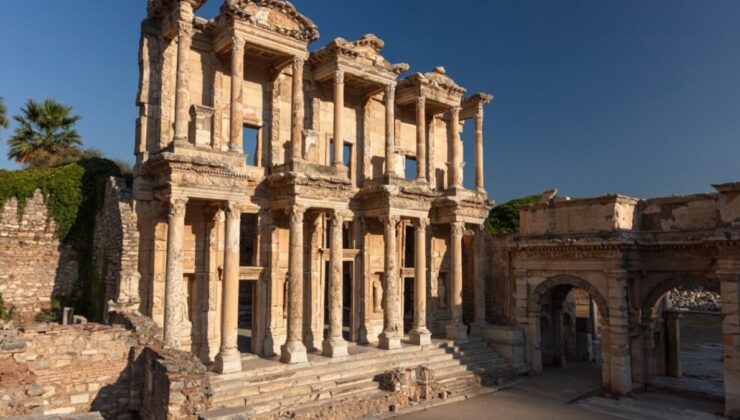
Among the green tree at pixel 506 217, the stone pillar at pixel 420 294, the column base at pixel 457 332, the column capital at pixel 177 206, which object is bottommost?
the column base at pixel 457 332

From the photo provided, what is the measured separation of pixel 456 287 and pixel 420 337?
3092mm

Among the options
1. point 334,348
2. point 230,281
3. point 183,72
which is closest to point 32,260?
point 230,281

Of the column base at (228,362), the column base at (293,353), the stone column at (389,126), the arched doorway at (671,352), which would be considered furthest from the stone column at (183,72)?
the arched doorway at (671,352)

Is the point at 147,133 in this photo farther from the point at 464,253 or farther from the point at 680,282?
the point at 680,282

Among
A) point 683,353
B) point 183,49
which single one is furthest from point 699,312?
point 183,49

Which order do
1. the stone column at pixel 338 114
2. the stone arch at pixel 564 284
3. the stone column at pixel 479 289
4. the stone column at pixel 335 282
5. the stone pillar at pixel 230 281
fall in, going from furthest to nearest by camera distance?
the stone column at pixel 479 289 < the stone column at pixel 338 114 < the stone arch at pixel 564 284 < the stone column at pixel 335 282 < the stone pillar at pixel 230 281

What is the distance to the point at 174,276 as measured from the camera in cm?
1446

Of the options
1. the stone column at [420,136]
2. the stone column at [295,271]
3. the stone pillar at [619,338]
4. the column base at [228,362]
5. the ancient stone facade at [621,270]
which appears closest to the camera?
the column base at [228,362]

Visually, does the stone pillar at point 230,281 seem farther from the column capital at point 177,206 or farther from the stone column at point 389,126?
the stone column at point 389,126

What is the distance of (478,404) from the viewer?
16.2m

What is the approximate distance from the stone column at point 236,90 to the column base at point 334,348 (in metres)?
7.03

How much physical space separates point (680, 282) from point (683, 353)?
10184mm

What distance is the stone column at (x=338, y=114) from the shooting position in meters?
18.9

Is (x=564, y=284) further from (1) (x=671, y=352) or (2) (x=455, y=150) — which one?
(2) (x=455, y=150)
